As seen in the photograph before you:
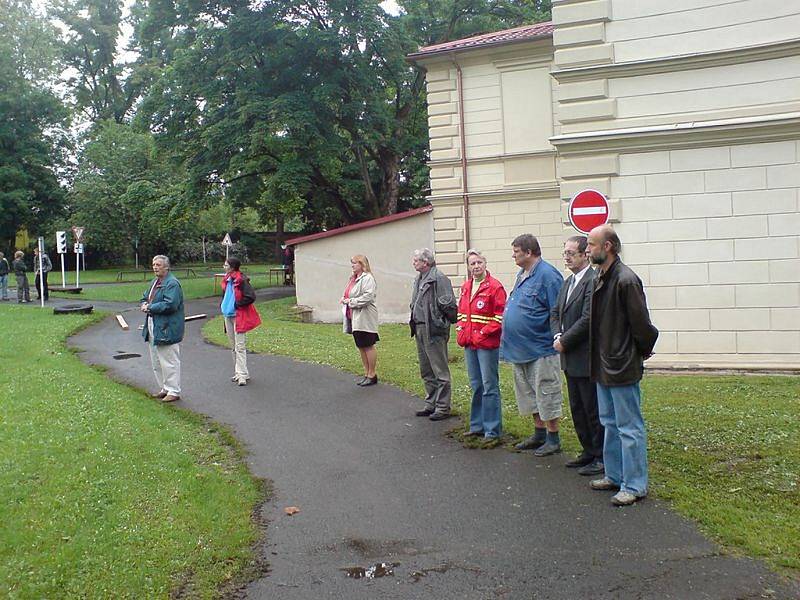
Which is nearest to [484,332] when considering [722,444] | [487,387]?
[487,387]

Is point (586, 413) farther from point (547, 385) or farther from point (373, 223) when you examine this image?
point (373, 223)

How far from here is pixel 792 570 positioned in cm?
448

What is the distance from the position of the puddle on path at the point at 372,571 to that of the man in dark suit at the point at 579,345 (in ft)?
7.76

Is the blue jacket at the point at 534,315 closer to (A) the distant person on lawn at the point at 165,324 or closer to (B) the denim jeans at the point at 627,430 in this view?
(B) the denim jeans at the point at 627,430

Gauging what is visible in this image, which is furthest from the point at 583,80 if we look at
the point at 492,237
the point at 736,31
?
the point at 492,237

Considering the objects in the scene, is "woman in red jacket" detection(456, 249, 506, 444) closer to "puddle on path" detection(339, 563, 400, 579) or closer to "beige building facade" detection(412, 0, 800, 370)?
"puddle on path" detection(339, 563, 400, 579)

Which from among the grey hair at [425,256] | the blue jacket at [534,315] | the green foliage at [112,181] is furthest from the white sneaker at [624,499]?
the green foliage at [112,181]

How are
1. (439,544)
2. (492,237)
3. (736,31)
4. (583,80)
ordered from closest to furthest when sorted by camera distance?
(439,544) → (736,31) → (583,80) → (492,237)

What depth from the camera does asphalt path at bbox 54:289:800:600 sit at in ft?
14.6

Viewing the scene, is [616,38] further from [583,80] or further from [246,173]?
[246,173]

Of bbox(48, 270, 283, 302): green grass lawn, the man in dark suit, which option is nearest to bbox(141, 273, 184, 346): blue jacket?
the man in dark suit

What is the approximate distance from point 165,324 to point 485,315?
460 cm

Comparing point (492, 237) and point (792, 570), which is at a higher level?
point (492, 237)

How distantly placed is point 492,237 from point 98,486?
51.9ft
